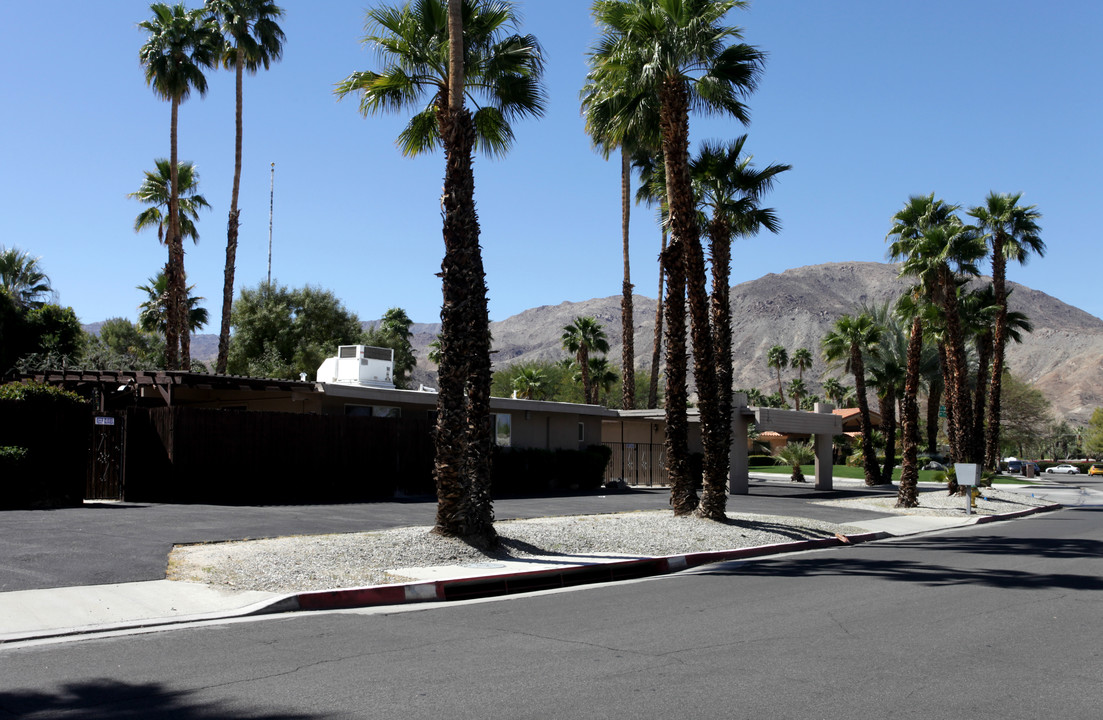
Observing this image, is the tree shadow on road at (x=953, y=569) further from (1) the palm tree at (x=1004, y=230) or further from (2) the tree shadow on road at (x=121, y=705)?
(1) the palm tree at (x=1004, y=230)

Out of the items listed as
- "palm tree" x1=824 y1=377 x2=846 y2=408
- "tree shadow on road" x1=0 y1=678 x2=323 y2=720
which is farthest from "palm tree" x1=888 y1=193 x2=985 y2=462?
"palm tree" x1=824 y1=377 x2=846 y2=408

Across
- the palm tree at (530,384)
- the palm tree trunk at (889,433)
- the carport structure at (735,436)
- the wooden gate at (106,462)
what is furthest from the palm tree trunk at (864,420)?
the wooden gate at (106,462)

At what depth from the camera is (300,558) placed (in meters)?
12.0

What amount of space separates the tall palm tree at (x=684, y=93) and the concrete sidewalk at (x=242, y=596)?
15.1ft

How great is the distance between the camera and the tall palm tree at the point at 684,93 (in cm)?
1809

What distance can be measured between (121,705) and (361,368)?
819 inches

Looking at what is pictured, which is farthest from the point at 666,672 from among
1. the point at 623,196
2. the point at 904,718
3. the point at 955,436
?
the point at 623,196

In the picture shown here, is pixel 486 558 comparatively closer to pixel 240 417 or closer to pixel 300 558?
pixel 300 558

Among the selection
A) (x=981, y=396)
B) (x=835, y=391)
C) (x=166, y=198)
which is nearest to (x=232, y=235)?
(x=166, y=198)

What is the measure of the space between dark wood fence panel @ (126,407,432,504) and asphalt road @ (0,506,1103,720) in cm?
1245

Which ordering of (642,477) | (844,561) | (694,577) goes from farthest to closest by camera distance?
(642,477), (844,561), (694,577)

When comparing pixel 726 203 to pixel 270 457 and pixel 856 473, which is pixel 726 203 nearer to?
pixel 270 457

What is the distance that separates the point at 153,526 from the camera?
48.7 feet

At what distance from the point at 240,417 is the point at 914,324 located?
19.6 meters
